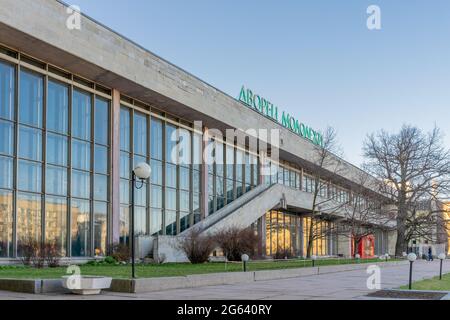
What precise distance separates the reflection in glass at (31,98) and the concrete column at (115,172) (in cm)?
524

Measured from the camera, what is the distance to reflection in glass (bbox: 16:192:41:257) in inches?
1041

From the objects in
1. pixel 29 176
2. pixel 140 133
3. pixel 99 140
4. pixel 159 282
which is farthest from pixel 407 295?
pixel 140 133

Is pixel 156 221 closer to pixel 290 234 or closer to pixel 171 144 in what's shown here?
pixel 171 144

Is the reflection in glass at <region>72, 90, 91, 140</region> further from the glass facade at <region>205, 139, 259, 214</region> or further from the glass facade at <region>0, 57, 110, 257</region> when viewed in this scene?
the glass facade at <region>205, 139, 259, 214</region>

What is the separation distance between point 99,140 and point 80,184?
2715mm

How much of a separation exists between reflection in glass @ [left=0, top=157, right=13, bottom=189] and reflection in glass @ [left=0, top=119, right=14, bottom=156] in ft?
1.06

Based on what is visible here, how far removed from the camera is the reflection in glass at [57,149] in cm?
2833

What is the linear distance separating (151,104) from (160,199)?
578 centimetres

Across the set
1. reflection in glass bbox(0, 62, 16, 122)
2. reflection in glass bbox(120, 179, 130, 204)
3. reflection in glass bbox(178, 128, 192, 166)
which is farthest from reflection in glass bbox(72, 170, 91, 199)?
reflection in glass bbox(178, 128, 192, 166)

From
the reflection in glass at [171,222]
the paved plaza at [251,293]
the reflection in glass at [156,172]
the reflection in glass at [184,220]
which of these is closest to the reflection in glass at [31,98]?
the reflection in glass at [156,172]

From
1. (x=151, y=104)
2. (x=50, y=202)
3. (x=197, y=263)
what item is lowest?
(x=197, y=263)
